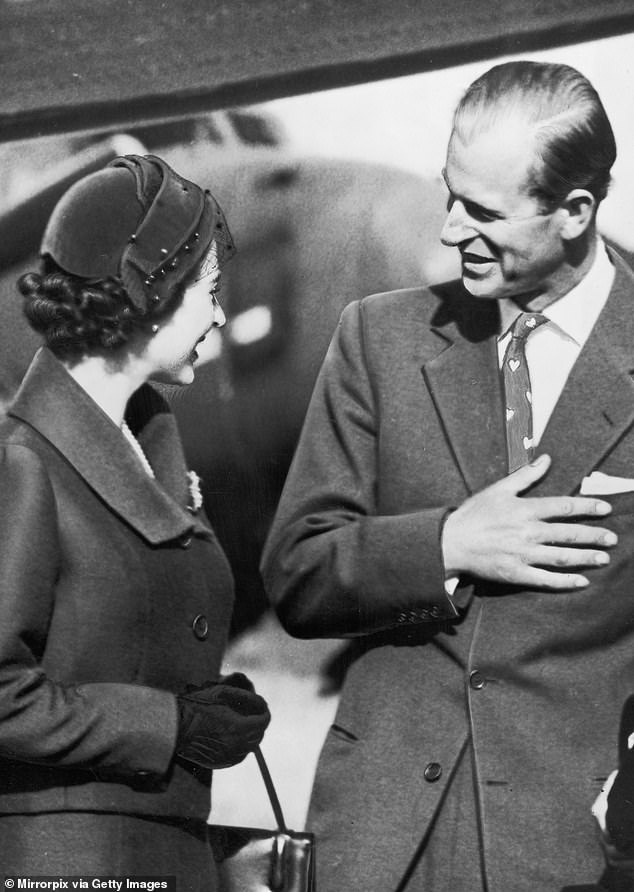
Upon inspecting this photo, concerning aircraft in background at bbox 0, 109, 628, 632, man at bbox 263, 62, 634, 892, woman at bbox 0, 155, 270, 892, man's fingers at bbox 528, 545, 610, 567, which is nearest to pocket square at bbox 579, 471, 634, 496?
man at bbox 263, 62, 634, 892

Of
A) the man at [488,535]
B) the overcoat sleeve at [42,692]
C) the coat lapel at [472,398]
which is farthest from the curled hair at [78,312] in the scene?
the coat lapel at [472,398]

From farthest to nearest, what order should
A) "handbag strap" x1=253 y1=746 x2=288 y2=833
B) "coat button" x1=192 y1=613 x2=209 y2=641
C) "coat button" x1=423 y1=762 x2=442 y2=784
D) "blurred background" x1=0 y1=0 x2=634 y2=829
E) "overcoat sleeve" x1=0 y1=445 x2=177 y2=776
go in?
"blurred background" x1=0 y1=0 x2=634 y2=829 < "handbag strap" x1=253 y1=746 x2=288 y2=833 < "coat button" x1=192 y1=613 x2=209 y2=641 < "coat button" x1=423 y1=762 x2=442 y2=784 < "overcoat sleeve" x1=0 y1=445 x2=177 y2=776

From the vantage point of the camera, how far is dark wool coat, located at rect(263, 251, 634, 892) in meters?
2.68

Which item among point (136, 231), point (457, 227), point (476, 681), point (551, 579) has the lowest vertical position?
point (476, 681)

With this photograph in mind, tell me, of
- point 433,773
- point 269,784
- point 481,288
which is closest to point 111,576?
point 269,784

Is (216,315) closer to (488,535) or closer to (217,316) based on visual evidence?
(217,316)

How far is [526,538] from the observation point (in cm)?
275

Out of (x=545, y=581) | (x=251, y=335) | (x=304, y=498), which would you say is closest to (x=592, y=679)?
(x=545, y=581)

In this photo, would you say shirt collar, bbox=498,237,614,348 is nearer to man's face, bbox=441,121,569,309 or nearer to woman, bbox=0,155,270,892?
man's face, bbox=441,121,569,309

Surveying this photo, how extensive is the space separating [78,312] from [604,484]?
1174 mm

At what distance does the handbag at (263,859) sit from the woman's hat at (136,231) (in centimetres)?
117

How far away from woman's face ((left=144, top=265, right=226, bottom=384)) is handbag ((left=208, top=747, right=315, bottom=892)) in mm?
1016

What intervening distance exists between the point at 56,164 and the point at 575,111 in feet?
4.50

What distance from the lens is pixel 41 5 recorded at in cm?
344
